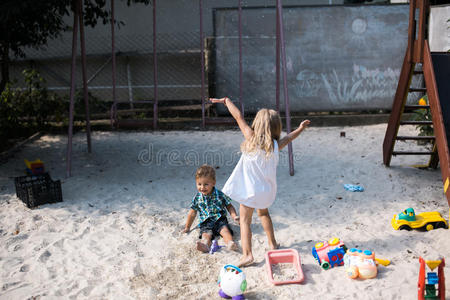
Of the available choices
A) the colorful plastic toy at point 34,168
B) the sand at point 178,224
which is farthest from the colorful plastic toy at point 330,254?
the colorful plastic toy at point 34,168

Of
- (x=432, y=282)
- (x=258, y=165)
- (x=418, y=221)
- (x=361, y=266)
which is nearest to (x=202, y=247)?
(x=258, y=165)

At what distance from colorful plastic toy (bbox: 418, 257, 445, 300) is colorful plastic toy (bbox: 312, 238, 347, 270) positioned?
712 millimetres

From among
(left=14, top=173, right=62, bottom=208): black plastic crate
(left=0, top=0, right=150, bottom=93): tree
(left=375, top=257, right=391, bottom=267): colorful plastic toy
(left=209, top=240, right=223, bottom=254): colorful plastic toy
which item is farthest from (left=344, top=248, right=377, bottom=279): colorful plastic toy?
(left=0, top=0, right=150, bottom=93): tree

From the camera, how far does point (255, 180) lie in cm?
344

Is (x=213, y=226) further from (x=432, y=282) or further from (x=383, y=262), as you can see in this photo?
(x=432, y=282)

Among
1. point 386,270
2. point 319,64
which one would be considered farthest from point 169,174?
point 319,64

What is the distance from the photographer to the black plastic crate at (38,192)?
16.1ft

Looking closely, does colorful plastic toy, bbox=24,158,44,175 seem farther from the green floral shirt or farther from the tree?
the green floral shirt

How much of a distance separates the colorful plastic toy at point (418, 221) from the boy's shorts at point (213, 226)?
66.1 inches

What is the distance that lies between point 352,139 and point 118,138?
14.5ft

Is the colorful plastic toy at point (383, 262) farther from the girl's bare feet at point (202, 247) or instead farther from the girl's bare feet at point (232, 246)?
the girl's bare feet at point (202, 247)

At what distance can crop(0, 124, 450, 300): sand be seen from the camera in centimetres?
331

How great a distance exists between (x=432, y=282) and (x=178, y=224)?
2476 mm

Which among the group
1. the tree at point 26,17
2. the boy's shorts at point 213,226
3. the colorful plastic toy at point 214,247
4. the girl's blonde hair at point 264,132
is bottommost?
the colorful plastic toy at point 214,247
